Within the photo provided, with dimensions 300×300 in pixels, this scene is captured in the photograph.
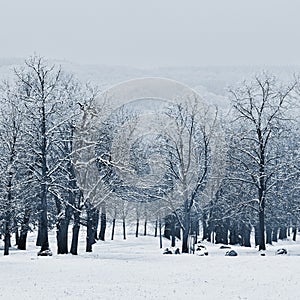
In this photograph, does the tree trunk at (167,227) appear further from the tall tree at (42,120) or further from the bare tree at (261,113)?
the tall tree at (42,120)

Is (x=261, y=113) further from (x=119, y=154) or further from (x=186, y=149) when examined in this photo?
(x=119, y=154)

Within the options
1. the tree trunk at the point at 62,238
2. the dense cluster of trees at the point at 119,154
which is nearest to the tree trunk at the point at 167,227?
the dense cluster of trees at the point at 119,154

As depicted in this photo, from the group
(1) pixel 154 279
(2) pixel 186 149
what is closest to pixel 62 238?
(2) pixel 186 149

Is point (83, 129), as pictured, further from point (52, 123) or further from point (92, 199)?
point (92, 199)

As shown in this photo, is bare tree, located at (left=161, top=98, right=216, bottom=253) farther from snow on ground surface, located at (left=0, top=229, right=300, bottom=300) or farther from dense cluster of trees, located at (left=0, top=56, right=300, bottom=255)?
snow on ground surface, located at (left=0, top=229, right=300, bottom=300)

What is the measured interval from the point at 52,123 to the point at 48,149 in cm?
163

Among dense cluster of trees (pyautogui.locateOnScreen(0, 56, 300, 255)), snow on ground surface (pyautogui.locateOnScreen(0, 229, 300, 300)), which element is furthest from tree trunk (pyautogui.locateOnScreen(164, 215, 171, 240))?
snow on ground surface (pyautogui.locateOnScreen(0, 229, 300, 300))

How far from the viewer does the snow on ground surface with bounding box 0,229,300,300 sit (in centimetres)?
→ 1859

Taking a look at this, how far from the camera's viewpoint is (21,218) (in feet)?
136

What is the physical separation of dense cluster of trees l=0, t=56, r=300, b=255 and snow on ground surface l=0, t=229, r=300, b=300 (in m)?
7.78

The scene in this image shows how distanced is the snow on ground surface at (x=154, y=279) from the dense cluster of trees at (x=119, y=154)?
25.5 ft

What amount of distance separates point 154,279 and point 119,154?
57.0 ft

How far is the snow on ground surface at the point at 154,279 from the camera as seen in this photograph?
61.0ft

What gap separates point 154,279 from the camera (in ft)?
72.2
